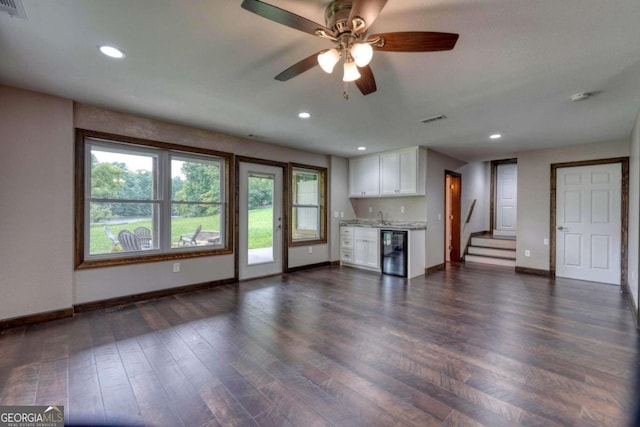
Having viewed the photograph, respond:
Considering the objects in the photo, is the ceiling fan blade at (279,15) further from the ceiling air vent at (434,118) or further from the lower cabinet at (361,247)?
the lower cabinet at (361,247)

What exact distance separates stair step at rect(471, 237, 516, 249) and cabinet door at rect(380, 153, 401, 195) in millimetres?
2961

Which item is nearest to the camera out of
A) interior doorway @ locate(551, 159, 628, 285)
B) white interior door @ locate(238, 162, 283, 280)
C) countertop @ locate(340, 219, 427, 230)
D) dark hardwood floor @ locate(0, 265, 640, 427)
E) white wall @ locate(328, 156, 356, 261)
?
dark hardwood floor @ locate(0, 265, 640, 427)

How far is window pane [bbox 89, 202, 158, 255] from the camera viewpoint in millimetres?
3514

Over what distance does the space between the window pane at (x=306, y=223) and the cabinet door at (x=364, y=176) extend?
1031 mm

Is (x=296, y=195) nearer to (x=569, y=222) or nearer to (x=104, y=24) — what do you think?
(x=104, y=24)

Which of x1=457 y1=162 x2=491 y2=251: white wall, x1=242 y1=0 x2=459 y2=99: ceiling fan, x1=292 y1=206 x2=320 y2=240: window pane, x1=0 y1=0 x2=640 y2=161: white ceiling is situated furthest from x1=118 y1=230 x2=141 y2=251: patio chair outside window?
x1=457 y1=162 x2=491 y2=251: white wall

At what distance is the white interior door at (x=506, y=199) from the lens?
24.3 feet

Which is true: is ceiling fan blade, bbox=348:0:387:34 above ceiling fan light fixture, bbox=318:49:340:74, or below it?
above

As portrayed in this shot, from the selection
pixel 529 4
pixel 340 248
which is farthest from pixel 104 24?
pixel 340 248

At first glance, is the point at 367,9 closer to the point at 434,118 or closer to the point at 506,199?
the point at 434,118

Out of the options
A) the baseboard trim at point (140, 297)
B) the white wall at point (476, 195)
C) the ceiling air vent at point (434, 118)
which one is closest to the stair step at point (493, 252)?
the white wall at point (476, 195)

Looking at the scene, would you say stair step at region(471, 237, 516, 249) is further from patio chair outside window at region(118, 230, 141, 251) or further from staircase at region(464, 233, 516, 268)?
patio chair outside window at region(118, 230, 141, 251)

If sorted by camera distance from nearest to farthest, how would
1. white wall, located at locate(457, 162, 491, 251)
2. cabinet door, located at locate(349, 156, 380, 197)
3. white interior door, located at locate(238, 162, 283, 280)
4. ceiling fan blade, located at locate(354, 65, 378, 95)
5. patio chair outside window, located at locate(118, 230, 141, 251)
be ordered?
Result: 1. ceiling fan blade, located at locate(354, 65, 378, 95)
2. patio chair outside window, located at locate(118, 230, 141, 251)
3. white interior door, located at locate(238, 162, 283, 280)
4. cabinet door, located at locate(349, 156, 380, 197)
5. white wall, located at locate(457, 162, 491, 251)

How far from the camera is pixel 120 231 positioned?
3.71m
